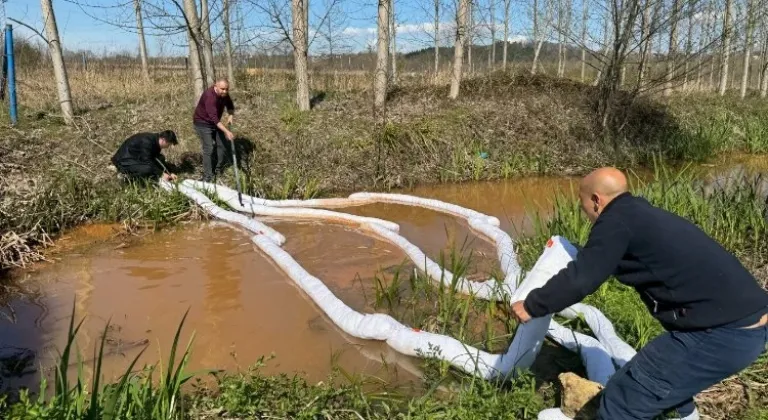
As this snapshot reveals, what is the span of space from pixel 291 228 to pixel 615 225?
18.8ft

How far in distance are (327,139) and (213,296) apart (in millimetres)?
5750

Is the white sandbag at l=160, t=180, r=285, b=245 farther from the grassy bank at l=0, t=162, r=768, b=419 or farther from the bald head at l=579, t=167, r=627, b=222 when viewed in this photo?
the bald head at l=579, t=167, r=627, b=222

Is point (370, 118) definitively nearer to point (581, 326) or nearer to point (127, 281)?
point (127, 281)

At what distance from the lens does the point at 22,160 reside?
8.36 meters

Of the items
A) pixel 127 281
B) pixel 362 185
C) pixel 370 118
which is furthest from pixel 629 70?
pixel 127 281

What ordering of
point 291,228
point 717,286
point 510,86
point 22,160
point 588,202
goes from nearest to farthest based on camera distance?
point 717,286 → point 588,202 → point 291,228 → point 22,160 → point 510,86

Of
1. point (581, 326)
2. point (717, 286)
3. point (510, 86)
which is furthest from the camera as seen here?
point (510, 86)

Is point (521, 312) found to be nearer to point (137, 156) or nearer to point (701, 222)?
point (701, 222)

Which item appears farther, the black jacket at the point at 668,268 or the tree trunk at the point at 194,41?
the tree trunk at the point at 194,41

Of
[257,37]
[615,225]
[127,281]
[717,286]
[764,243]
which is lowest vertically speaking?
[127,281]

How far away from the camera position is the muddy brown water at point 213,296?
13.5ft

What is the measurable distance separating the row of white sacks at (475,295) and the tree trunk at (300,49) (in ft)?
14.0

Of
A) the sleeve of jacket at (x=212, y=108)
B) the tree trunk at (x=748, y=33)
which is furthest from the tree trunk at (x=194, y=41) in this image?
the tree trunk at (x=748, y=33)

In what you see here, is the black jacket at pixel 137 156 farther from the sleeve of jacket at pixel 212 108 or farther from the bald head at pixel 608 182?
the bald head at pixel 608 182
